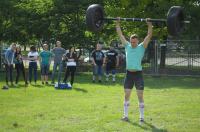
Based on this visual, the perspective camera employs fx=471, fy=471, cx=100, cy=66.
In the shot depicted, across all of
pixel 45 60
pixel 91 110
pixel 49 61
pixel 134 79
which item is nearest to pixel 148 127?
pixel 134 79

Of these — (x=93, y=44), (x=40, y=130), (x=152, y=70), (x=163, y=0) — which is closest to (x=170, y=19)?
(x=40, y=130)

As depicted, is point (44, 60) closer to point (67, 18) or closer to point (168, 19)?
point (67, 18)

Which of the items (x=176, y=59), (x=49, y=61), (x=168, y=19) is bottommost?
(x=176, y=59)

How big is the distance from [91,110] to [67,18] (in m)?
18.1

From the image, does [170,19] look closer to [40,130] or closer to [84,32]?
[40,130]

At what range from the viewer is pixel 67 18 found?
3009 centimetres

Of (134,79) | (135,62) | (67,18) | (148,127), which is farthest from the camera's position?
(67,18)

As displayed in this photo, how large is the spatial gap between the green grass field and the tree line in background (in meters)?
10.9

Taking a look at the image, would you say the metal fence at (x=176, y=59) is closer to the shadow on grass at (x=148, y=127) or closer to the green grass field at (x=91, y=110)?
the green grass field at (x=91, y=110)

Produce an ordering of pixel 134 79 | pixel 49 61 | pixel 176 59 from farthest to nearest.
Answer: pixel 176 59 → pixel 49 61 → pixel 134 79

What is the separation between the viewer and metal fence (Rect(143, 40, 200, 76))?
2639 centimetres

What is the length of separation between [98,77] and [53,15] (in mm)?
7651

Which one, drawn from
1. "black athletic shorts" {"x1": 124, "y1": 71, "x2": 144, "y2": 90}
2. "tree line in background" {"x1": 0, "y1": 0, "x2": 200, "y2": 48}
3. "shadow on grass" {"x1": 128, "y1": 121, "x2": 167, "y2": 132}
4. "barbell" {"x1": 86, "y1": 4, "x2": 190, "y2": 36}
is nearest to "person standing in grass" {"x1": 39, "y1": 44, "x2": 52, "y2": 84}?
"tree line in background" {"x1": 0, "y1": 0, "x2": 200, "y2": 48}

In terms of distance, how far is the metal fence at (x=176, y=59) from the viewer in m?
26.4
